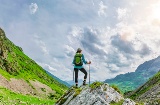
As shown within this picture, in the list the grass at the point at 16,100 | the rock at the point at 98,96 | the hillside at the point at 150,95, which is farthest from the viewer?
the grass at the point at 16,100

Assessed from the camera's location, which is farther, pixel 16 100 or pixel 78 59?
pixel 16 100

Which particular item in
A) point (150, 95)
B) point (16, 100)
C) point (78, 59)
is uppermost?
point (150, 95)


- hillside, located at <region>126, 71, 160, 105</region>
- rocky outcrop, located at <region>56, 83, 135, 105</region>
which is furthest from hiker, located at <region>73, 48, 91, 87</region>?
hillside, located at <region>126, 71, 160, 105</region>

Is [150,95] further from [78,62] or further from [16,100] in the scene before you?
[78,62]

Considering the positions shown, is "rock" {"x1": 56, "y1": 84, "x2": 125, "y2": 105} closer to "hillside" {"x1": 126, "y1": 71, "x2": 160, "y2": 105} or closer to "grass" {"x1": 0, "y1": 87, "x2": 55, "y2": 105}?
"hillside" {"x1": 126, "y1": 71, "x2": 160, "y2": 105}

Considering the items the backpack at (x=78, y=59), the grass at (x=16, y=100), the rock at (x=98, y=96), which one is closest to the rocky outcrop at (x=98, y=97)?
the rock at (x=98, y=96)

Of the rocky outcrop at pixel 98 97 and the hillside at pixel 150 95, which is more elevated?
the hillside at pixel 150 95

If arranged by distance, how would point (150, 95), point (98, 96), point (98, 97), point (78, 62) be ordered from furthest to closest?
point (150, 95) → point (78, 62) → point (98, 96) → point (98, 97)

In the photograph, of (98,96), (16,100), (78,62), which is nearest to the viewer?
(98,96)

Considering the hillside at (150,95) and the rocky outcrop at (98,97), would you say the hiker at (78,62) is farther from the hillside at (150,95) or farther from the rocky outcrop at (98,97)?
the hillside at (150,95)

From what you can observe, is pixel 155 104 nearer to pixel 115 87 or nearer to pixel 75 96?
pixel 115 87

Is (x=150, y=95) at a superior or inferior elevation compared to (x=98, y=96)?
superior

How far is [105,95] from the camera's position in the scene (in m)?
20.3

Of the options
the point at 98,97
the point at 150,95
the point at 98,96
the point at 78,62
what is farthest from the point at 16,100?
the point at 98,97
